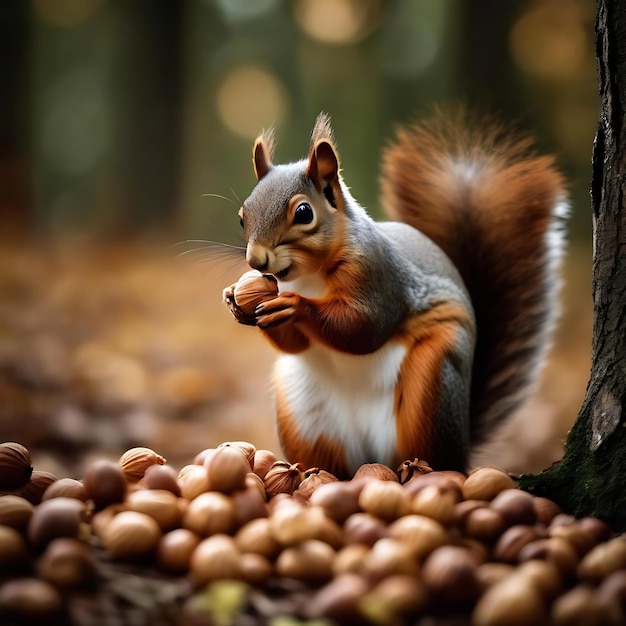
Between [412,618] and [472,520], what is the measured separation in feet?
0.68

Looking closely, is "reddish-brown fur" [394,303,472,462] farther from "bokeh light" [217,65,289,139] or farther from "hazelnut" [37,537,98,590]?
"bokeh light" [217,65,289,139]

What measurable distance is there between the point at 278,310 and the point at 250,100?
2.90m

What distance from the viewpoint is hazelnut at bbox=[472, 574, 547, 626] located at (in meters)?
0.72

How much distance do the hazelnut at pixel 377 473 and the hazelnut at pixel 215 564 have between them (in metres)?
0.36

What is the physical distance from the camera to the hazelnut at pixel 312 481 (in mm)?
1143

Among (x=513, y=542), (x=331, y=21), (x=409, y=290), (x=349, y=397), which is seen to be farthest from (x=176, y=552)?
(x=331, y=21)

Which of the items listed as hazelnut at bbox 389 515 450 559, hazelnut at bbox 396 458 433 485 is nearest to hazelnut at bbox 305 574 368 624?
hazelnut at bbox 389 515 450 559

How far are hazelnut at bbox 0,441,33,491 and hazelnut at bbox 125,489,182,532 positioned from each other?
20cm

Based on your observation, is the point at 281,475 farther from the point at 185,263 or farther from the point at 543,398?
the point at 185,263

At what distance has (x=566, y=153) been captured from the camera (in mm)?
3271

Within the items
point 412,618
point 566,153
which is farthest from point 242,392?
point 412,618

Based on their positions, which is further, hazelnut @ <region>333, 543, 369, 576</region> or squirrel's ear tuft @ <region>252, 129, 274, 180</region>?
squirrel's ear tuft @ <region>252, 129, 274, 180</region>

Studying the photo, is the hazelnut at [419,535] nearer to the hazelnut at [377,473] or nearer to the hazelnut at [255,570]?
the hazelnut at [255,570]

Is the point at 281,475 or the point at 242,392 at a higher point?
the point at 242,392
